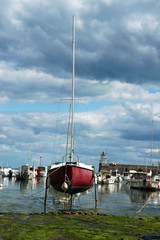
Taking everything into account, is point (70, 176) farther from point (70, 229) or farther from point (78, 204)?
point (70, 229)

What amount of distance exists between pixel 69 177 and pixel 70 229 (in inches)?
508

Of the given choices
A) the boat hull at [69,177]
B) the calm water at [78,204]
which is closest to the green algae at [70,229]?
the calm water at [78,204]

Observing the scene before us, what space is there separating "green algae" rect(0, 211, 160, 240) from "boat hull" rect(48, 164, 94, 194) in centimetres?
850

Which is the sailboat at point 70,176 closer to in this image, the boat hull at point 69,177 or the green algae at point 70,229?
the boat hull at point 69,177

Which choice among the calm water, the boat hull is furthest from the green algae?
the boat hull

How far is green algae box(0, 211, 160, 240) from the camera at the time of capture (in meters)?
12.3

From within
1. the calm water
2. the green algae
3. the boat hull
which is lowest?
the calm water

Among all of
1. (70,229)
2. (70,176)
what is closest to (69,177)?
(70,176)

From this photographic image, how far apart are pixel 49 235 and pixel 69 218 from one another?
18.3 ft

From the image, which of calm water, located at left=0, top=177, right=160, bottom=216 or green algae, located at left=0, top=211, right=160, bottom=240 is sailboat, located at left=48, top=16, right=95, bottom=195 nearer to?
calm water, located at left=0, top=177, right=160, bottom=216

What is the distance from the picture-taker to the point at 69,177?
26.7m

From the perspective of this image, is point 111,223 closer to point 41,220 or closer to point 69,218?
point 69,218

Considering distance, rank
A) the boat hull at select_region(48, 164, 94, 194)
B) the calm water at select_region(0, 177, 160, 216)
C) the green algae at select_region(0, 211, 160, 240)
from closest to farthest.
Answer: the green algae at select_region(0, 211, 160, 240) → the calm water at select_region(0, 177, 160, 216) → the boat hull at select_region(48, 164, 94, 194)

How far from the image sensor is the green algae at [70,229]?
12320 mm
